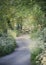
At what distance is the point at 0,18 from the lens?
9961 mm

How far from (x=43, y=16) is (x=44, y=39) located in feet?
6.15

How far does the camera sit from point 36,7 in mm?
9594

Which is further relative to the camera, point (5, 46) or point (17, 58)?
point (5, 46)

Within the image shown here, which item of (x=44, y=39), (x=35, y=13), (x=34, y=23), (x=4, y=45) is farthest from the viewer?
(x=4, y=45)

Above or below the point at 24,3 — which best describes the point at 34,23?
below

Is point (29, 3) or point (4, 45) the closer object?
point (29, 3)

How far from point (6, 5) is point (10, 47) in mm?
7141

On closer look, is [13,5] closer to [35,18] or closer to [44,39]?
[35,18]

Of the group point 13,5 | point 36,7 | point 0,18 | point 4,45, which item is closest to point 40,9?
point 36,7

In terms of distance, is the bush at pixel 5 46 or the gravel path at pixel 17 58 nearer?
the gravel path at pixel 17 58

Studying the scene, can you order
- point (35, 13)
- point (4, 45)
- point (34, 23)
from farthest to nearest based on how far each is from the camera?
point (4, 45) < point (34, 23) < point (35, 13)

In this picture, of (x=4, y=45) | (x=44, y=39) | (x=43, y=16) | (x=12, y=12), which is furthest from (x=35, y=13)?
(x=4, y=45)

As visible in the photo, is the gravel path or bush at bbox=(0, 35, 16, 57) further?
bush at bbox=(0, 35, 16, 57)

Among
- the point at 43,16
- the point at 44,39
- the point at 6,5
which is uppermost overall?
the point at 6,5
